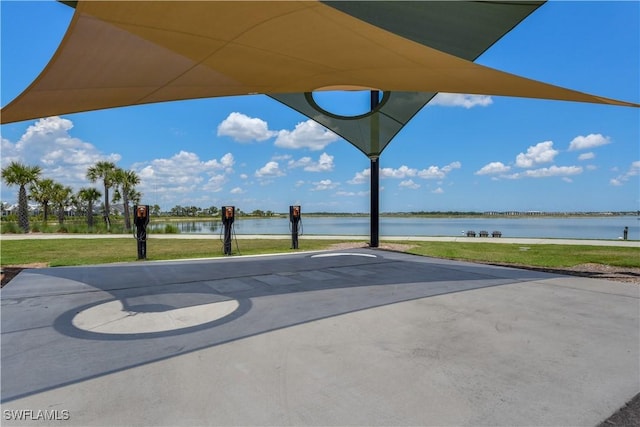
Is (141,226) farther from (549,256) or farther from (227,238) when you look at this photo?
(549,256)

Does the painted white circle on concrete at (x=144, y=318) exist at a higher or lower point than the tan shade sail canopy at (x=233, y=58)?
lower

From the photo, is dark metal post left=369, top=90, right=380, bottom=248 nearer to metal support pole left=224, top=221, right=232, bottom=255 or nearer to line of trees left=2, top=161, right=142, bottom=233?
metal support pole left=224, top=221, right=232, bottom=255

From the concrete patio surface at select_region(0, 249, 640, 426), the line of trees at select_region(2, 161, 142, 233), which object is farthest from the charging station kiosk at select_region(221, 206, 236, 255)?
the line of trees at select_region(2, 161, 142, 233)

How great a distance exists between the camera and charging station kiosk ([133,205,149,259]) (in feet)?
29.0

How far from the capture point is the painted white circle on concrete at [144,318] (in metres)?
3.48

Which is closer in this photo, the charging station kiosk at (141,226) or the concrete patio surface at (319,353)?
Result: the concrete patio surface at (319,353)

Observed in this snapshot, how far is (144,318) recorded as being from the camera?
3820mm

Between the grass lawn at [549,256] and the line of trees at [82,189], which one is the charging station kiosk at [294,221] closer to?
the grass lawn at [549,256]

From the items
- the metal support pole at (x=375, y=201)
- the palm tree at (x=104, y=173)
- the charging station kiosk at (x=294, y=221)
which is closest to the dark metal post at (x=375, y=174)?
the metal support pole at (x=375, y=201)

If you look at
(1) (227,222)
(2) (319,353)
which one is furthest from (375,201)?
(2) (319,353)

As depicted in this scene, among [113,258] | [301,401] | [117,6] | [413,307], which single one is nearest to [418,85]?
[413,307]

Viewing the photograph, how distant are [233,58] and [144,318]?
3.43 m

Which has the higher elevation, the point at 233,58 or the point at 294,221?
the point at 233,58

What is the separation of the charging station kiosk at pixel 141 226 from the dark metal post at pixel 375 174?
6.32m
